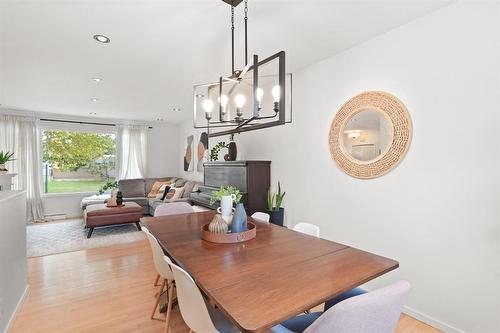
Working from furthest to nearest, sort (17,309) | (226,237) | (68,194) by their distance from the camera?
(68,194)
(17,309)
(226,237)

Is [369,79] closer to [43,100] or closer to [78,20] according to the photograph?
[78,20]

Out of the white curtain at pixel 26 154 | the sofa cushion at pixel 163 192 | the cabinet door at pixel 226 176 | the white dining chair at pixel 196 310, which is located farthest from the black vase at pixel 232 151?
the white curtain at pixel 26 154

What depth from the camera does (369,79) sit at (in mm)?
2457

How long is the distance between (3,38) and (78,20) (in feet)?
3.08

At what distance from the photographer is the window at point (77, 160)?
19.9 feet

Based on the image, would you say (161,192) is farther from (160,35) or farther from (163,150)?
(160,35)

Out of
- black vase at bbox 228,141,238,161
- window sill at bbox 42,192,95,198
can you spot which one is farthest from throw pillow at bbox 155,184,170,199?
black vase at bbox 228,141,238,161

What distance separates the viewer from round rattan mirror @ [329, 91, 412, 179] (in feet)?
7.30

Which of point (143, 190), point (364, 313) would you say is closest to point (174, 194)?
point (143, 190)

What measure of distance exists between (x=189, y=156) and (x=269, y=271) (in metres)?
5.86

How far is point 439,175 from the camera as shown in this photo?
6.53 feet

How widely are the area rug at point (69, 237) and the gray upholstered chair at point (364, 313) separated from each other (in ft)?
13.7

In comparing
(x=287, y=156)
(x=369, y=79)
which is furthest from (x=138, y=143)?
(x=369, y=79)

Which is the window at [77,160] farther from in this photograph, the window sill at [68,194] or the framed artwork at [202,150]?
the framed artwork at [202,150]
